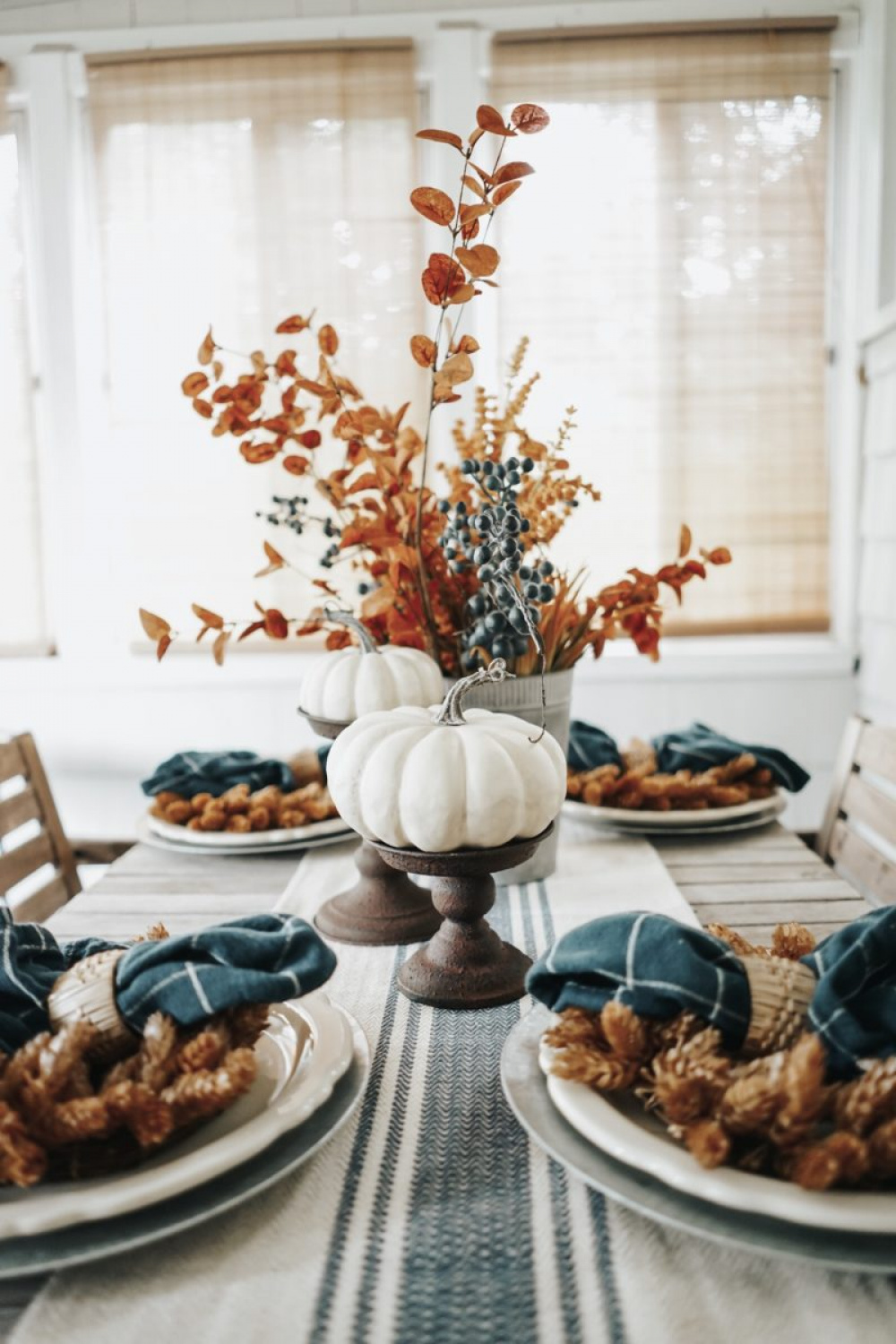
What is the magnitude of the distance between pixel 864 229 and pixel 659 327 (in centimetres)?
54

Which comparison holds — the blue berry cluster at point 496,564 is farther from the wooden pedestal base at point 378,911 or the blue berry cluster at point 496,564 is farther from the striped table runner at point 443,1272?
the striped table runner at point 443,1272

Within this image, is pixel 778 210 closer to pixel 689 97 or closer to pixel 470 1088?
pixel 689 97

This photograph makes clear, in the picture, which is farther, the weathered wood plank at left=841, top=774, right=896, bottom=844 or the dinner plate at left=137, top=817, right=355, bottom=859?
the weathered wood plank at left=841, top=774, right=896, bottom=844

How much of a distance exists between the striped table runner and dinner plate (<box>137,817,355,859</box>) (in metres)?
0.61

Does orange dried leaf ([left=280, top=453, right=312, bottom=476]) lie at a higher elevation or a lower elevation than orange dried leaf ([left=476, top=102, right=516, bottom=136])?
lower

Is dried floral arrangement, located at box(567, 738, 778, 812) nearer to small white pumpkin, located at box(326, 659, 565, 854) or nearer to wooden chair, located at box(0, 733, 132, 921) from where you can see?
small white pumpkin, located at box(326, 659, 565, 854)

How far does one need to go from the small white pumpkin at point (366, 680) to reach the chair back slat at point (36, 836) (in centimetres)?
67

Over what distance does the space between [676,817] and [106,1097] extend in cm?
88

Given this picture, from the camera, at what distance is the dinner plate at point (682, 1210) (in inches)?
18.9

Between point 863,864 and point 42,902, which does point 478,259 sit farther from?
point 42,902

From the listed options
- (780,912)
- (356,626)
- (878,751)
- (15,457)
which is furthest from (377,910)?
(15,457)

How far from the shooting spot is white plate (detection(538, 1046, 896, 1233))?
0.48 metres

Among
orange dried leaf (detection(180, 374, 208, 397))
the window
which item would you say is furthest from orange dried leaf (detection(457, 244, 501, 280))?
the window

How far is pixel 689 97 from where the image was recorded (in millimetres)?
2604
